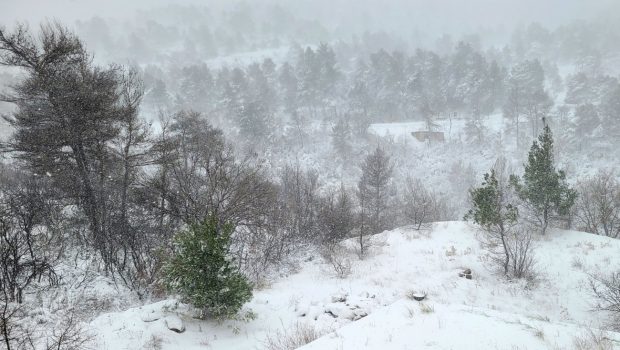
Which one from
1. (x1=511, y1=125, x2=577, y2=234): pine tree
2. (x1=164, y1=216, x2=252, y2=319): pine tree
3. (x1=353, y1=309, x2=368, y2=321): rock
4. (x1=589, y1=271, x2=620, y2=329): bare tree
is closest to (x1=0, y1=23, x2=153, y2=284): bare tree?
(x1=164, y1=216, x2=252, y2=319): pine tree

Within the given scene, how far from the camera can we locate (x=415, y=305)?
7.49 meters

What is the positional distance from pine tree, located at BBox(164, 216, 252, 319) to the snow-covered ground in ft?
2.49

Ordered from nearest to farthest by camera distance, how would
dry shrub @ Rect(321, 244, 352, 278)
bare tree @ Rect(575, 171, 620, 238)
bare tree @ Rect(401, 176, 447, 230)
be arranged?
dry shrub @ Rect(321, 244, 352, 278) → bare tree @ Rect(575, 171, 620, 238) → bare tree @ Rect(401, 176, 447, 230)

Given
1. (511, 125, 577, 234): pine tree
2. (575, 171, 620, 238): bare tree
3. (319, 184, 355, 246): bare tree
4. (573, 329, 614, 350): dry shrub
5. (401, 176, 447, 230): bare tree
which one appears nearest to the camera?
(573, 329, 614, 350): dry shrub

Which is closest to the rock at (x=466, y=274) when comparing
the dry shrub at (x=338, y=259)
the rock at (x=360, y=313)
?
the dry shrub at (x=338, y=259)

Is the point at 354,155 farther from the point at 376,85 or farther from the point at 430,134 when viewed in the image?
the point at 376,85

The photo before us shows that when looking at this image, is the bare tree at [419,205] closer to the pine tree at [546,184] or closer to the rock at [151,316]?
the pine tree at [546,184]

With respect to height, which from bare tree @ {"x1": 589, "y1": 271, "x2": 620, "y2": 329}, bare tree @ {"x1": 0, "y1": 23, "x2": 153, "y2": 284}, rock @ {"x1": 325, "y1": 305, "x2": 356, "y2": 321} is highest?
bare tree @ {"x1": 0, "y1": 23, "x2": 153, "y2": 284}

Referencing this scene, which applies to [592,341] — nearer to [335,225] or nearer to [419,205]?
[335,225]

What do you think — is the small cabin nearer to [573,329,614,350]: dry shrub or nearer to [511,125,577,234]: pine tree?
[511,125,577,234]: pine tree

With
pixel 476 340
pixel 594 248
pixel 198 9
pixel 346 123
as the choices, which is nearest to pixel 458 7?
pixel 198 9

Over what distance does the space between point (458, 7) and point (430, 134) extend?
6742 inches

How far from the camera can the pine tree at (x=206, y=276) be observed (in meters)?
8.73

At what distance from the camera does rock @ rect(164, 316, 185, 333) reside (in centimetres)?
859
